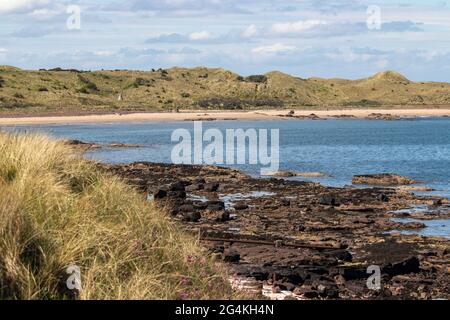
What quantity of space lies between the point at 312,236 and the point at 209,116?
67.8 m

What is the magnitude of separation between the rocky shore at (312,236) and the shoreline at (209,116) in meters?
37.9

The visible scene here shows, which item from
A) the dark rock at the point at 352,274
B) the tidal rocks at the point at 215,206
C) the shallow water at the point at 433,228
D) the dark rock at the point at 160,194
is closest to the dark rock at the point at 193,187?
the dark rock at the point at 160,194

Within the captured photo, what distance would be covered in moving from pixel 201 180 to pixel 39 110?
174 feet

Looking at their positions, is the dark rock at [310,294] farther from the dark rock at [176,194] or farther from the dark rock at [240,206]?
the dark rock at [176,194]

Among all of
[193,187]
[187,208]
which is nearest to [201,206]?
[187,208]

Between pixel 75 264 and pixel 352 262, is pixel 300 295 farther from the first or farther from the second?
pixel 75 264

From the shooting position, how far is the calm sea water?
37719 millimetres

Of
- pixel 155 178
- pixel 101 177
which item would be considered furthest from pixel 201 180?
pixel 101 177

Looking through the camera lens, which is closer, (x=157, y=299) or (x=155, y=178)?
(x=157, y=299)

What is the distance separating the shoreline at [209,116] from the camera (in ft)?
231

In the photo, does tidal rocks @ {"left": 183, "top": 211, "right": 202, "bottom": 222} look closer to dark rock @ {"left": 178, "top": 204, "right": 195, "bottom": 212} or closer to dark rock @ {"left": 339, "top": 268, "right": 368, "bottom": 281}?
dark rock @ {"left": 178, "top": 204, "right": 195, "bottom": 212}

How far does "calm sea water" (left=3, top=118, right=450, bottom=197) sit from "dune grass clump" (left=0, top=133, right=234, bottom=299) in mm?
9316

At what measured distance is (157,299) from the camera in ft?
25.4

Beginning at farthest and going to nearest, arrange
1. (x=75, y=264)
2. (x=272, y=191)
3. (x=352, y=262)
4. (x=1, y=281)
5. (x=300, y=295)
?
1. (x=272, y=191)
2. (x=352, y=262)
3. (x=300, y=295)
4. (x=75, y=264)
5. (x=1, y=281)
